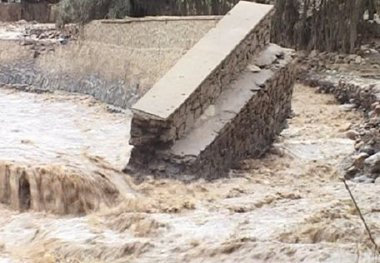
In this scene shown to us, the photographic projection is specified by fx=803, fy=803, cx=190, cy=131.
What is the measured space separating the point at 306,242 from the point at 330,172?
2651mm

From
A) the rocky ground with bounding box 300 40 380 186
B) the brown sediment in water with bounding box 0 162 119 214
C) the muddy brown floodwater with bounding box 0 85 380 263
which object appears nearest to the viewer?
the muddy brown floodwater with bounding box 0 85 380 263

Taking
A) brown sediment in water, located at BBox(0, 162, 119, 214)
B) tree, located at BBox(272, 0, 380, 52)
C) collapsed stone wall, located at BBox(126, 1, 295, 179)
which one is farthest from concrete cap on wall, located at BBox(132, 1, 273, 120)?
tree, located at BBox(272, 0, 380, 52)

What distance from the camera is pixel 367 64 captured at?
40.0 ft

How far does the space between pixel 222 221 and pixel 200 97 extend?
6.91 feet

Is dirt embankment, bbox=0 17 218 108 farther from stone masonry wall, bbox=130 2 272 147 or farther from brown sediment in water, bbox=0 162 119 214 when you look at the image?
brown sediment in water, bbox=0 162 119 214

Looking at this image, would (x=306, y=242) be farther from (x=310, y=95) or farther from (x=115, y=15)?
(x=115, y=15)

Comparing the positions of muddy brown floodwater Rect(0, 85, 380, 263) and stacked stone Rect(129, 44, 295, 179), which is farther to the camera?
stacked stone Rect(129, 44, 295, 179)

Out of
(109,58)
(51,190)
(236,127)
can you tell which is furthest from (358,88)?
(51,190)

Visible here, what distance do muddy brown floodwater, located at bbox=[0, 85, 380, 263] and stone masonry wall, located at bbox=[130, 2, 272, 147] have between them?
42cm

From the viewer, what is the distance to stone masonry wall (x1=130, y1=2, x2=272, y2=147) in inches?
267

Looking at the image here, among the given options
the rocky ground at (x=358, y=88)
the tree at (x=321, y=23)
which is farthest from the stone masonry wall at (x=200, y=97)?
the tree at (x=321, y=23)

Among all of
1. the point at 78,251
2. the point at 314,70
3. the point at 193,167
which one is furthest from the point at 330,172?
the point at 314,70

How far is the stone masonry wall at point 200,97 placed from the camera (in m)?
6.79

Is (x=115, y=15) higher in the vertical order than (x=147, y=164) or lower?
higher
